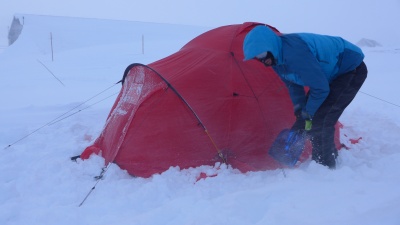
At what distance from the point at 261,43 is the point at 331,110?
116cm

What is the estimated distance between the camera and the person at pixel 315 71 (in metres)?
3.22

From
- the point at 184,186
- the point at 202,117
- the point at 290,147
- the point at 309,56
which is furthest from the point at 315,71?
the point at 184,186

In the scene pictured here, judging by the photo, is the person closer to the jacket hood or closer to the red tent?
the jacket hood

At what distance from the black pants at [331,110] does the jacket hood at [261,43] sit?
0.82 meters

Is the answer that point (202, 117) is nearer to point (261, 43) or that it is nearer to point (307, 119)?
point (307, 119)

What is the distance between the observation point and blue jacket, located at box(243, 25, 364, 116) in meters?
3.17

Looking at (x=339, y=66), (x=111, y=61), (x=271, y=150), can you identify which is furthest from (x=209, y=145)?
(x=111, y=61)

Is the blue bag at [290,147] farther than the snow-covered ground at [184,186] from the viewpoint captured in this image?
Yes

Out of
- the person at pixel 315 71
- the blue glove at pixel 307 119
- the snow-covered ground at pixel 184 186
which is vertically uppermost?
the person at pixel 315 71

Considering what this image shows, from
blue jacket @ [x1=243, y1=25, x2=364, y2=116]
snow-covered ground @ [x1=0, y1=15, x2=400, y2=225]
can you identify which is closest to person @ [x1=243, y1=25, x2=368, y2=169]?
blue jacket @ [x1=243, y1=25, x2=364, y2=116]

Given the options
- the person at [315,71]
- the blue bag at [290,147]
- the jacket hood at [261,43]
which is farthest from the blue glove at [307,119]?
the jacket hood at [261,43]

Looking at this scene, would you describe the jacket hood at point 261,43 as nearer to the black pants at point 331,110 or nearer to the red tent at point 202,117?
the black pants at point 331,110

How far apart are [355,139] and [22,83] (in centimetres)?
990

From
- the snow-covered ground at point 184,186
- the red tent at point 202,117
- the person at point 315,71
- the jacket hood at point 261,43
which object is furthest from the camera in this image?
the red tent at point 202,117
